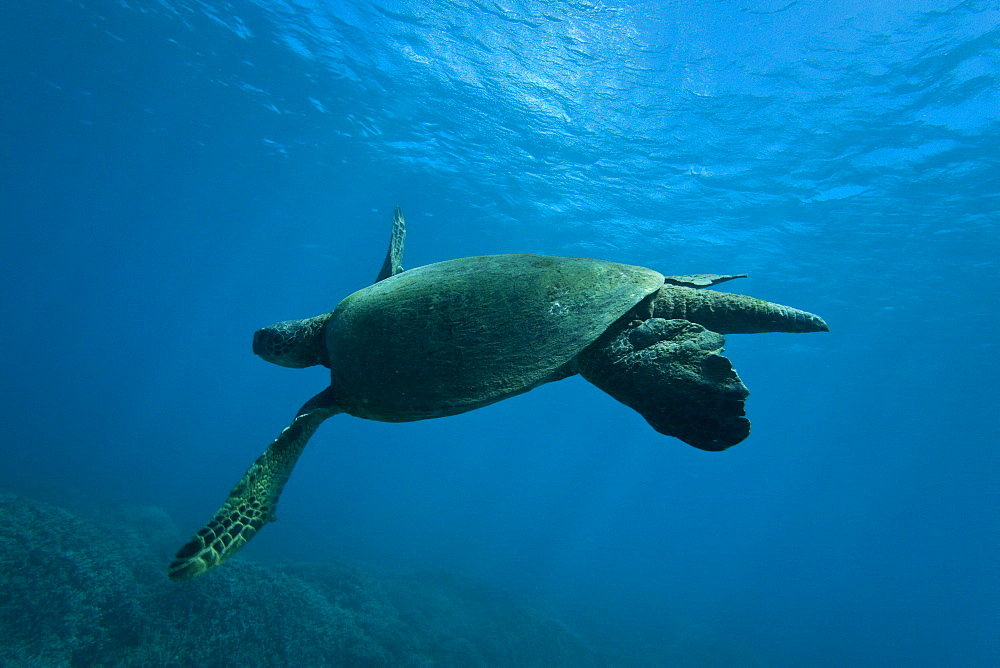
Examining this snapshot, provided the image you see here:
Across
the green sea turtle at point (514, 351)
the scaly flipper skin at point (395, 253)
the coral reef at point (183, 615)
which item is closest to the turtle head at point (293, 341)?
the green sea turtle at point (514, 351)

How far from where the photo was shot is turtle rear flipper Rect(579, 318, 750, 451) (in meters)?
2.40

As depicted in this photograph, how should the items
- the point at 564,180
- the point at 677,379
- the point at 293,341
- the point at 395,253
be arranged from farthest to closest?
1. the point at 564,180
2. the point at 395,253
3. the point at 293,341
4. the point at 677,379

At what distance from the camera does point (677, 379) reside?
8.14 ft

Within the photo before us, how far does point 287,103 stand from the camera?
59.8 feet

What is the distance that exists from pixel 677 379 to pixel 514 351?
94 cm

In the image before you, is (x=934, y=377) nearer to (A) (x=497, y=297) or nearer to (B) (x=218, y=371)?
(A) (x=497, y=297)

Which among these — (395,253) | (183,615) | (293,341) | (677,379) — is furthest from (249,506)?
(183,615)

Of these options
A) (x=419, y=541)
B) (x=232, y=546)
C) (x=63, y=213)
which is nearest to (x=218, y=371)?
(x=63, y=213)

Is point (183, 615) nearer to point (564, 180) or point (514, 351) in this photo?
point (514, 351)

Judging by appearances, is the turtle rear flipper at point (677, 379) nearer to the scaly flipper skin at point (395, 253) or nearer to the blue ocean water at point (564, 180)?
the scaly flipper skin at point (395, 253)

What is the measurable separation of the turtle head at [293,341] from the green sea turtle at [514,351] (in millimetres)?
490

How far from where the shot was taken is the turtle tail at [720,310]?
318 cm

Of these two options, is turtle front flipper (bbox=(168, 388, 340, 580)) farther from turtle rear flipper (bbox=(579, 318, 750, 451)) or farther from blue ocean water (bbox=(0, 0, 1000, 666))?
blue ocean water (bbox=(0, 0, 1000, 666))

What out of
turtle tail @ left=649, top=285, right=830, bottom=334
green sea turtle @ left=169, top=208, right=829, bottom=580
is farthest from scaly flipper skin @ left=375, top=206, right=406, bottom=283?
turtle tail @ left=649, top=285, right=830, bottom=334
